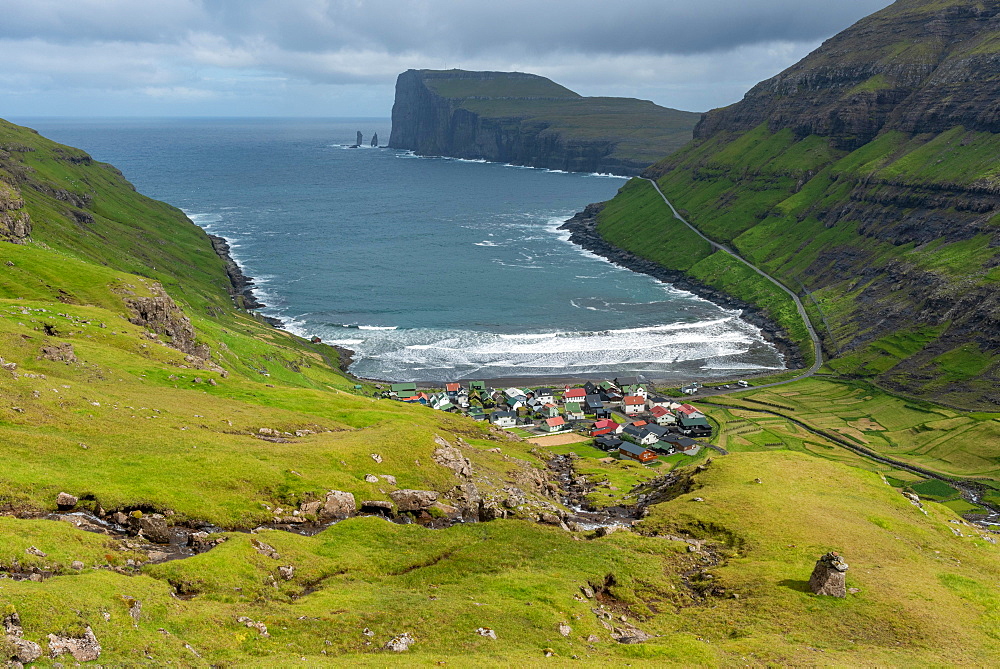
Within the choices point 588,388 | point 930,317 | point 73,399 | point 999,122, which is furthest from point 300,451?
point 999,122

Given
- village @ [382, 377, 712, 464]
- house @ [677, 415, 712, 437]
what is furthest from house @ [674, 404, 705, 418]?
house @ [677, 415, 712, 437]

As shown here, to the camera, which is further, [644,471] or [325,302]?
[325,302]

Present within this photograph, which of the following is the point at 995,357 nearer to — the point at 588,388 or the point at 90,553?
the point at 588,388

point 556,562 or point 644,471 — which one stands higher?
point 556,562

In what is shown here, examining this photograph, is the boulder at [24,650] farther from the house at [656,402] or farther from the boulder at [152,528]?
the house at [656,402]

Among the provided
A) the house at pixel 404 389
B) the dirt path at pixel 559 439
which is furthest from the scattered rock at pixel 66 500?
the house at pixel 404 389

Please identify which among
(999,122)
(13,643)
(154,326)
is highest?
(999,122)

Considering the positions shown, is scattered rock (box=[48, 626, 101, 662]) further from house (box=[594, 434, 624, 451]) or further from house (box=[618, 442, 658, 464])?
house (box=[594, 434, 624, 451])
